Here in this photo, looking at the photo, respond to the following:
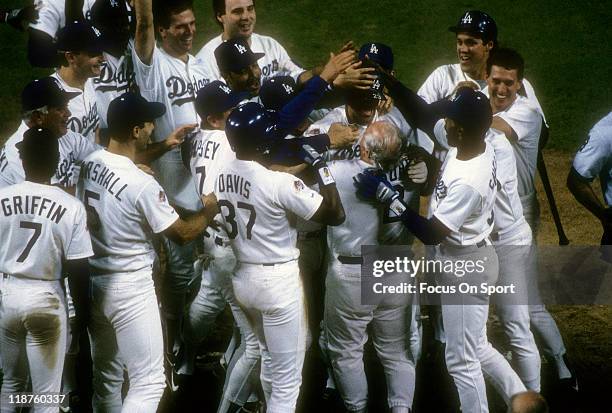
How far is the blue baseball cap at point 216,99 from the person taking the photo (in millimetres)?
5234

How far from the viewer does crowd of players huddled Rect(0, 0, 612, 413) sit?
4.59 metres

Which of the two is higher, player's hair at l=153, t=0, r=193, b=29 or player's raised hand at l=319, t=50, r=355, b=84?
player's hair at l=153, t=0, r=193, b=29

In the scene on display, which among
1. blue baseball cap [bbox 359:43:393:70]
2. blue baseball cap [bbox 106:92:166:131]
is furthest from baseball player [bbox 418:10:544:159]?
blue baseball cap [bbox 106:92:166:131]

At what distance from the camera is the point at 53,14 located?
6.01m

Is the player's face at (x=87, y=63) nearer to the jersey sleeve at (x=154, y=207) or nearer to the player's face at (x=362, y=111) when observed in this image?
the jersey sleeve at (x=154, y=207)

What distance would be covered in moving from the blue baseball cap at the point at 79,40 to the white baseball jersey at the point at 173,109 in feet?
1.33

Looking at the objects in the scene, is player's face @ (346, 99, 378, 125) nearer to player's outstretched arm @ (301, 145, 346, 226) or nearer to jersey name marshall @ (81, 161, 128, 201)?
player's outstretched arm @ (301, 145, 346, 226)

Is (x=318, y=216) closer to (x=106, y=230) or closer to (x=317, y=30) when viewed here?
(x=106, y=230)

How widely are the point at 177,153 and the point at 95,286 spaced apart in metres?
1.33

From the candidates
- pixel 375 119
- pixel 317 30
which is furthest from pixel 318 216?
pixel 317 30

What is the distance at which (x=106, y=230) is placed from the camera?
4656 millimetres

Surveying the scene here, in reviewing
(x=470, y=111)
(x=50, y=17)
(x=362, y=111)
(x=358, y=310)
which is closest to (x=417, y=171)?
(x=362, y=111)

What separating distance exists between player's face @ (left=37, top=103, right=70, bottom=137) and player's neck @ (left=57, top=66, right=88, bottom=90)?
1.16 feet

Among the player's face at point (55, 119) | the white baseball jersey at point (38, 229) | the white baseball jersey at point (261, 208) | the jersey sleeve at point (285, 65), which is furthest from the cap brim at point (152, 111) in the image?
the jersey sleeve at point (285, 65)
